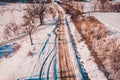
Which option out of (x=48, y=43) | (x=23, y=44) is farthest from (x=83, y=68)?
(x=23, y=44)

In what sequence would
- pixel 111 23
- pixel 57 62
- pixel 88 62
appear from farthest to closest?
pixel 111 23
pixel 57 62
pixel 88 62

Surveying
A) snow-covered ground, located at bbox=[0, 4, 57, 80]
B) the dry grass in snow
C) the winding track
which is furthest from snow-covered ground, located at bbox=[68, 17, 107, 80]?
snow-covered ground, located at bbox=[0, 4, 57, 80]

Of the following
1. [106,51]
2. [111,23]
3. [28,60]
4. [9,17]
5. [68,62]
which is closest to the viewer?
[106,51]

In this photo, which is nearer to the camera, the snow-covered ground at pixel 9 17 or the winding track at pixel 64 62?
the winding track at pixel 64 62

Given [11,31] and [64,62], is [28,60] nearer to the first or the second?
[64,62]

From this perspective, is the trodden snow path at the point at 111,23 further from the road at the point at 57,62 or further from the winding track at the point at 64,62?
the winding track at the point at 64,62

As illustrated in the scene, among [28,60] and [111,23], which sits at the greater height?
[111,23]

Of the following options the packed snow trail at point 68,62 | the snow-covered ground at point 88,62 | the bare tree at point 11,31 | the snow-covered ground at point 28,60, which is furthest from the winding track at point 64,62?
the bare tree at point 11,31

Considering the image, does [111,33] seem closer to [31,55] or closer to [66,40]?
[66,40]

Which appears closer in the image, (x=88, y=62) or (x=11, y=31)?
(x=88, y=62)

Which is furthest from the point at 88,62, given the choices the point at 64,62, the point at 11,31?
the point at 11,31

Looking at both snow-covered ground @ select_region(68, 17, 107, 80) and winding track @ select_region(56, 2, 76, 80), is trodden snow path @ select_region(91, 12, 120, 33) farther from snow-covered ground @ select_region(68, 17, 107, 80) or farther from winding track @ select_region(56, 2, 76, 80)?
winding track @ select_region(56, 2, 76, 80)
